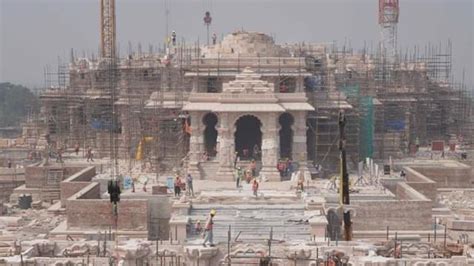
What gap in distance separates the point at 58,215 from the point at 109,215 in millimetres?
3839

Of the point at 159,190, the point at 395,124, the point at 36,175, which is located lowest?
the point at 36,175

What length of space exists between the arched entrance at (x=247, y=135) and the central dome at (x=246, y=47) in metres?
2.96

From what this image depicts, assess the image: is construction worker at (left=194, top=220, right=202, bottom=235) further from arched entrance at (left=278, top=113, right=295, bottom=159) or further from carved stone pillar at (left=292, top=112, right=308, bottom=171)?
arched entrance at (left=278, top=113, right=295, bottom=159)

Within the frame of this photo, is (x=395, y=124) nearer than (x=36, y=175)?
No

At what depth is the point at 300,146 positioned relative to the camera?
31500 millimetres

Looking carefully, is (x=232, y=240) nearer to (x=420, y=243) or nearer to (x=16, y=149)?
(x=420, y=243)

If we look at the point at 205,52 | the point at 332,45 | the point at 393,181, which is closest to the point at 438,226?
the point at 393,181

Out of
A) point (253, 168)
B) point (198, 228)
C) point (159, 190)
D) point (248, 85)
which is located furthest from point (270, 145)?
point (198, 228)

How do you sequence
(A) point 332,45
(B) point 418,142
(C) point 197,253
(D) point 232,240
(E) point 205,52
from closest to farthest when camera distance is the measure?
(C) point 197,253
(D) point 232,240
(E) point 205,52
(B) point 418,142
(A) point 332,45

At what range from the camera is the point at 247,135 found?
33.4 meters

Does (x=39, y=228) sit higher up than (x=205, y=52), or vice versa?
(x=205, y=52)

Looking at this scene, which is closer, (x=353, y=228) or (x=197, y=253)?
(x=197, y=253)

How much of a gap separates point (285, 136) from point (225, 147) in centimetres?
385

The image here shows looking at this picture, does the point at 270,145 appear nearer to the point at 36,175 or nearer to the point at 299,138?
the point at 299,138
